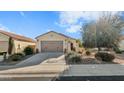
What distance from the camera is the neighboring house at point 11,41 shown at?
61.6 feet

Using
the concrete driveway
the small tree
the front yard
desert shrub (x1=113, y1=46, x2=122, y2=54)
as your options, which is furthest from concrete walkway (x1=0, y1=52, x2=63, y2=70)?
desert shrub (x1=113, y1=46, x2=122, y2=54)

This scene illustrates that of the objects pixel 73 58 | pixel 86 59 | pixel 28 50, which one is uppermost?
pixel 28 50

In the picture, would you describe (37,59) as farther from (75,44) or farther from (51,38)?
(75,44)

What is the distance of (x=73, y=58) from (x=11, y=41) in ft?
17.4

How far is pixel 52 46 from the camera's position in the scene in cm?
1988

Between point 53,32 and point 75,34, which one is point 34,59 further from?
point 75,34

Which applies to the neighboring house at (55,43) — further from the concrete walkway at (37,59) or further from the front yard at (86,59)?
the front yard at (86,59)

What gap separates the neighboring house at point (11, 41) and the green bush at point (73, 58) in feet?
10.1

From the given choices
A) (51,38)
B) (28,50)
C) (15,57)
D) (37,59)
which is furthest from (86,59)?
(15,57)

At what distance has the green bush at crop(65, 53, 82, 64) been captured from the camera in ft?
61.9

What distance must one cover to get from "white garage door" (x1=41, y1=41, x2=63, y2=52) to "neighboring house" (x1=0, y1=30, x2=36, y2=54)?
1.15 m
